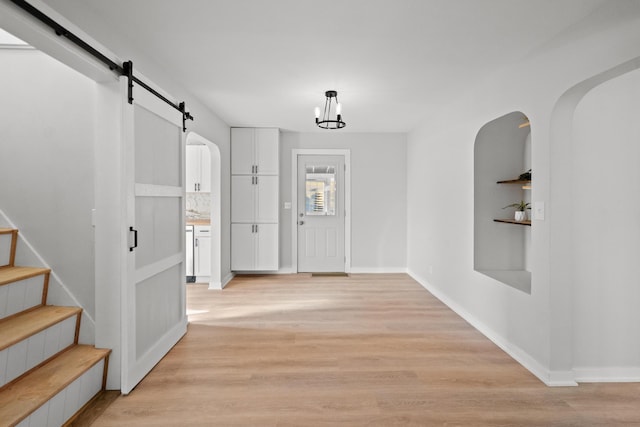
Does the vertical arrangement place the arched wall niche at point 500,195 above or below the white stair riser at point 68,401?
above

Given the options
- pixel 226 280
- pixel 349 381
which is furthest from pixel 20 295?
pixel 226 280

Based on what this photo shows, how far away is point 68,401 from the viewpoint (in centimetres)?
205

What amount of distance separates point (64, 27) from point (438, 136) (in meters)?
4.13

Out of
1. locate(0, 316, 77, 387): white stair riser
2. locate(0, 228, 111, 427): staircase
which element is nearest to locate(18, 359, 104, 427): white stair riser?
locate(0, 228, 111, 427): staircase

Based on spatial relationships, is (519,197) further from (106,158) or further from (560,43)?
(106,158)

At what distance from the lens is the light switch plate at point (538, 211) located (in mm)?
2643

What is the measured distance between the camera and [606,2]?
2084 millimetres

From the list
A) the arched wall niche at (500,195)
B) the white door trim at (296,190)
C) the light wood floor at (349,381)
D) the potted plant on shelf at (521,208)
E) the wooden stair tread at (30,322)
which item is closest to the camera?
the wooden stair tread at (30,322)

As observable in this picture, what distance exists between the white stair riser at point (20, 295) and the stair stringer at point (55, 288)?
7 centimetres

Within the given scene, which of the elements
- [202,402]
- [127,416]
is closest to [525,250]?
[202,402]

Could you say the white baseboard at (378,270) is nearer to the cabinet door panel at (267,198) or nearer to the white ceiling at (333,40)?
the cabinet door panel at (267,198)

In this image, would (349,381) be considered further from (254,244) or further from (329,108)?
(254,244)

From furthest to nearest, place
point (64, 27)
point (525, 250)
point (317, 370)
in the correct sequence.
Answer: point (525, 250), point (317, 370), point (64, 27)

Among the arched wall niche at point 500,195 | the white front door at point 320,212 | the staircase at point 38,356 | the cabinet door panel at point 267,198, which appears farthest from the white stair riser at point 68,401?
the white front door at point 320,212
